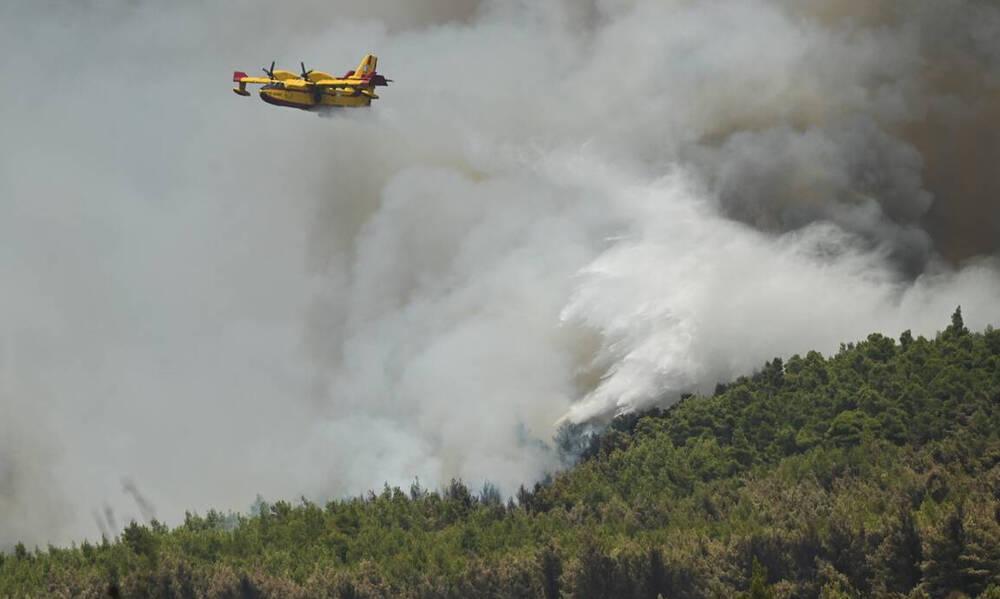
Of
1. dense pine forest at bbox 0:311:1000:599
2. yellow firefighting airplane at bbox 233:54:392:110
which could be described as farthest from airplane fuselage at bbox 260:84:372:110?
dense pine forest at bbox 0:311:1000:599

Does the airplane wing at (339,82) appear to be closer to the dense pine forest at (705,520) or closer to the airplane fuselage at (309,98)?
the airplane fuselage at (309,98)

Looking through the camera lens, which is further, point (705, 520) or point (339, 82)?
point (339, 82)

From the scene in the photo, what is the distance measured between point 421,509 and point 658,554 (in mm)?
33088

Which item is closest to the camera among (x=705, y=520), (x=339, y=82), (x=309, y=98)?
(x=705, y=520)

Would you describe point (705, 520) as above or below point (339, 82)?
below

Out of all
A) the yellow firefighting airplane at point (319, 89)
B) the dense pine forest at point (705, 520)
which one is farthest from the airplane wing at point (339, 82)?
the dense pine forest at point (705, 520)

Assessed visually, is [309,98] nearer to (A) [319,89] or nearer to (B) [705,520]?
(A) [319,89]

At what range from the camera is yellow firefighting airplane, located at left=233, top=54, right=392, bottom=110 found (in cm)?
14112

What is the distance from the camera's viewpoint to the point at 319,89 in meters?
142

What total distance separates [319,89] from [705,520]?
1521 inches

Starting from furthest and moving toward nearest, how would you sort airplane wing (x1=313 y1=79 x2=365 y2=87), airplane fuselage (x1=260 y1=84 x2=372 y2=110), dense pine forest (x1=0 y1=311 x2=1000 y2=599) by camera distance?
airplane wing (x1=313 y1=79 x2=365 y2=87), airplane fuselage (x1=260 y1=84 x2=372 y2=110), dense pine forest (x1=0 y1=311 x2=1000 y2=599)

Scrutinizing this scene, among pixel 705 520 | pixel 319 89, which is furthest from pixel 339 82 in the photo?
pixel 705 520

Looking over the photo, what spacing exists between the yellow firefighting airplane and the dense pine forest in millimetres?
29970

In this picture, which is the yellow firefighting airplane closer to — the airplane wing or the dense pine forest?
the airplane wing
